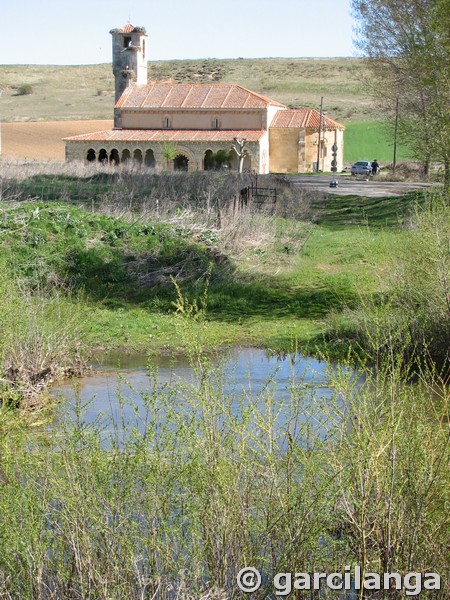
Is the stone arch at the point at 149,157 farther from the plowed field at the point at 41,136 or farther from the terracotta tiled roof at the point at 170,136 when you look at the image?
the plowed field at the point at 41,136

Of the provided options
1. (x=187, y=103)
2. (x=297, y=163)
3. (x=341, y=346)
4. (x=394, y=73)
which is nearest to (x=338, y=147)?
(x=297, y=163)

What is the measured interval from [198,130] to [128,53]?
8754mm

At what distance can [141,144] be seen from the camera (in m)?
64.4

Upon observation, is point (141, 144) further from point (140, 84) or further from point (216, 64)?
point (216, 64)

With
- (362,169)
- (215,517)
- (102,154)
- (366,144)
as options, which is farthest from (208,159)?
(215,517)

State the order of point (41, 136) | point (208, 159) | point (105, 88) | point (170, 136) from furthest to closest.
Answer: point (105, 88), point (41, 136), point (170, 136), point (208, 159)

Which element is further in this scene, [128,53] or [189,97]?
[128,53]

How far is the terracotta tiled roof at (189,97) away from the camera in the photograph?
218 feet

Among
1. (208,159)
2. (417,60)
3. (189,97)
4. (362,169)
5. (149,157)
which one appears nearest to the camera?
(417,60)

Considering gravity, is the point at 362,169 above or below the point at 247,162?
below

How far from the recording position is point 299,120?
220 feet

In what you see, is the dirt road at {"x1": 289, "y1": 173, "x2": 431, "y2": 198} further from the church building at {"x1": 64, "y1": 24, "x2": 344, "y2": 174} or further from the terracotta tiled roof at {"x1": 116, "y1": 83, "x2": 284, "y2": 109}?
the terracotta tiled roof at {"x1": 116, "y1": 83, "x2": 284, "y2": 109}

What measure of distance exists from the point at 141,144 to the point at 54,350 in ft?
176

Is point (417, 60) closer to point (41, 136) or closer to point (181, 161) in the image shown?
point (181, 161)
